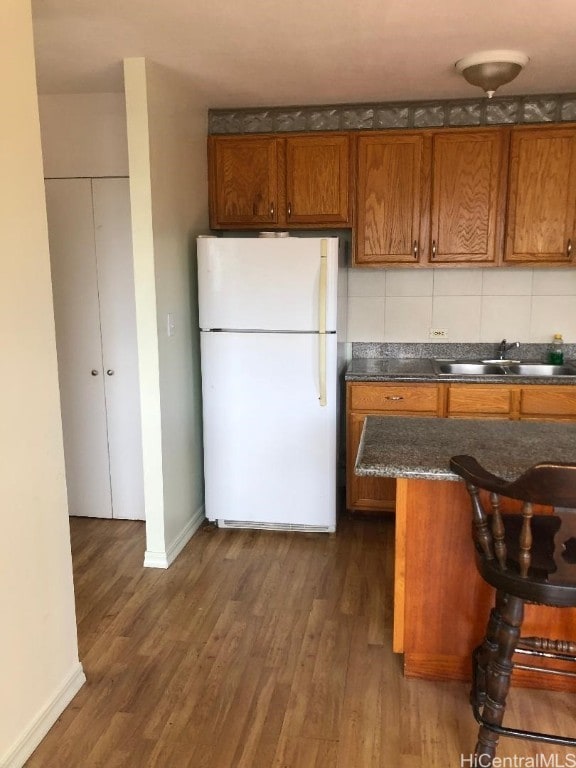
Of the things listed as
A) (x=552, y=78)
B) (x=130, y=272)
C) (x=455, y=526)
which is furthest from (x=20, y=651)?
(x=552, y=78)

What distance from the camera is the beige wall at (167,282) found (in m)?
2.84

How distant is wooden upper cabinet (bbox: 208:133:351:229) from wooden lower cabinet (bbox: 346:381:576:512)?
1033 millimetres

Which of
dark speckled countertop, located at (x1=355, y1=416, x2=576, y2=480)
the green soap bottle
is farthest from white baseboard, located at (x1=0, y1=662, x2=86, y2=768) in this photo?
the green soap bottle

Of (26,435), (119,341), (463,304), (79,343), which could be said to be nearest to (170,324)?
(119,341)

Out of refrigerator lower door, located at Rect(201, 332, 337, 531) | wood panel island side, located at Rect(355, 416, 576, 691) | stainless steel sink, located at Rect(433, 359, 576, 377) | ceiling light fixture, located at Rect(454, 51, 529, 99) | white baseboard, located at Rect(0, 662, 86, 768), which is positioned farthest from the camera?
stainless steel sink, located at Rect(433, 359, 576, 377)

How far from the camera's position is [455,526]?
82.0 inches

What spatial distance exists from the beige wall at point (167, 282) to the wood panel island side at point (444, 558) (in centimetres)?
126

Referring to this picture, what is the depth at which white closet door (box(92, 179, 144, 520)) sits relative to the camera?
133 inches

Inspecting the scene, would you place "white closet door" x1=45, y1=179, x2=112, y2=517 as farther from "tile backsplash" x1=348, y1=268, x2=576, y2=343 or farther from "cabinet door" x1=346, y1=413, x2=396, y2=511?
"tile backsplash" x1=348, y1=268, x2=576, y2=343

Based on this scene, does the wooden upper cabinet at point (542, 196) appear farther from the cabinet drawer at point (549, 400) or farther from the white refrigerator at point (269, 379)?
the white refrigerator at point (269, 379)

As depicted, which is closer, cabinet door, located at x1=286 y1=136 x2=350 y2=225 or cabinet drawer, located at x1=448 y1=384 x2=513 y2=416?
cabinet drawer, located at x1=448 y1=384 x2=513 y2=416

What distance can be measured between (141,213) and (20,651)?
1.86 m

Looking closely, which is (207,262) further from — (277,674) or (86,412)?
(277,674)

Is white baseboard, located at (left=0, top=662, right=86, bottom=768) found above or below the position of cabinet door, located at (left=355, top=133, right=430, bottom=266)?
below
